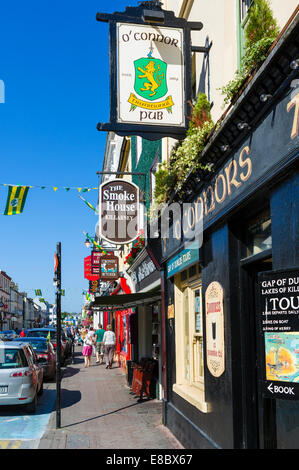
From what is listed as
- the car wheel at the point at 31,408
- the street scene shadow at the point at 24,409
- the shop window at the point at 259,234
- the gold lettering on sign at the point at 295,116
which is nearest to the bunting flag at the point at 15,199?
the street scene shadow at the point at 24,409

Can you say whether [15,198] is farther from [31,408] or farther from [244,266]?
[244,266]

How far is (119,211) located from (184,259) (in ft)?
16.0

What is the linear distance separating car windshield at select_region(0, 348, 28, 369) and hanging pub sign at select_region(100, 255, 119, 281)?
11562 mm

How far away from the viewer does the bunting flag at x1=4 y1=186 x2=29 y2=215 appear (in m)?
13.9

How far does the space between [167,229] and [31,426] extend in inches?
186

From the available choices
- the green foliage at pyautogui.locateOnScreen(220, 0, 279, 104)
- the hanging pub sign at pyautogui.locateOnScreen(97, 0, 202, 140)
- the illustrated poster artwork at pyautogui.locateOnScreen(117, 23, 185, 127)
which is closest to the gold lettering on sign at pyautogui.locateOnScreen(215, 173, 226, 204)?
the green foliage at pyautogui.locateOnScreen(220, 0, 279, 104)

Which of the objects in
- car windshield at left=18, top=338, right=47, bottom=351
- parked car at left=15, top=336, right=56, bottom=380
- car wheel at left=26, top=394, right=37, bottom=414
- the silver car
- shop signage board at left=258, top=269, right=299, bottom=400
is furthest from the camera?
car windshield at left=18, top=338, right=47, bottom=351

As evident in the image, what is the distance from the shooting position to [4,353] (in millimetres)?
11375

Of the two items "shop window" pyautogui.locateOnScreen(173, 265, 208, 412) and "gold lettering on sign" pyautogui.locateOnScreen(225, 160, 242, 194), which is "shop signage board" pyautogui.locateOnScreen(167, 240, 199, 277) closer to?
"shop window" pyautogui.locateOnScreen(173, 265, 208, 412)

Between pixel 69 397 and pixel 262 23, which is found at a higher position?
pixel 262 23

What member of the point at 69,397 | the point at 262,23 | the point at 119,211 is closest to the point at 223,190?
the point at 262,23

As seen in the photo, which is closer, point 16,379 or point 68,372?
point 16,379

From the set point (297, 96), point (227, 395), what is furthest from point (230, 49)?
point (227, 395)

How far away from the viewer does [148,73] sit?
773cm
